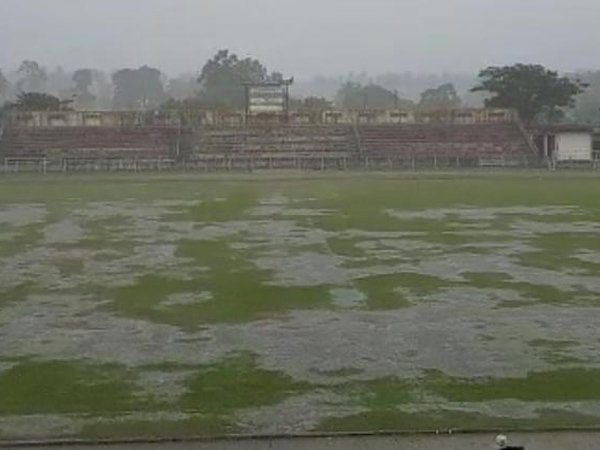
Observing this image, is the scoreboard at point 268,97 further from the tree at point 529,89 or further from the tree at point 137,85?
the tree at point 137,85

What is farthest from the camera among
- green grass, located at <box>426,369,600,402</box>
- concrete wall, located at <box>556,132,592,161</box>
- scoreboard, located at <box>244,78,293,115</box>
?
scoreboard, located at <box>244,78,293,115</box>

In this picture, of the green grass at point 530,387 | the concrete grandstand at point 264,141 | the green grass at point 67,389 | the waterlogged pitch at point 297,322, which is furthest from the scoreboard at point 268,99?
the green grass at point 530,387

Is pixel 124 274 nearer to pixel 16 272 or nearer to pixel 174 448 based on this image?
pixel 16 272

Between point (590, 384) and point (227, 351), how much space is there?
4.20m

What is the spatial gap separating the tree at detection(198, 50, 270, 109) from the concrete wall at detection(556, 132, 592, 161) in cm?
5248

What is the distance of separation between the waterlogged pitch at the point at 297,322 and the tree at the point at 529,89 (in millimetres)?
39262

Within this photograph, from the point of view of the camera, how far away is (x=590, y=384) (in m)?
10.3

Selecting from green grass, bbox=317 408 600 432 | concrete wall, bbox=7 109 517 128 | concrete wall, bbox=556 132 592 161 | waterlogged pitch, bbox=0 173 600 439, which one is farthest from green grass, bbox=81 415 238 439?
concrete wall, bbox=7 109 517 128

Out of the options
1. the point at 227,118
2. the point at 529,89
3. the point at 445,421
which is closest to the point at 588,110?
the point at 529,89

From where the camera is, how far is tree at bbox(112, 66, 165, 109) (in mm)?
175750

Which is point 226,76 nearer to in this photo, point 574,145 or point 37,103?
point 37,103

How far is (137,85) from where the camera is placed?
178 m

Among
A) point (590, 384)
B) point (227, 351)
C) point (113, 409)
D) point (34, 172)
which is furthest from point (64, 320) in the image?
point (34, 172)

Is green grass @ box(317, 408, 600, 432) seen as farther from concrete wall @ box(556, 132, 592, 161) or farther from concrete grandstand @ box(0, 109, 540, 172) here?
concrete wall @ box(556, 132, 592, 161)
